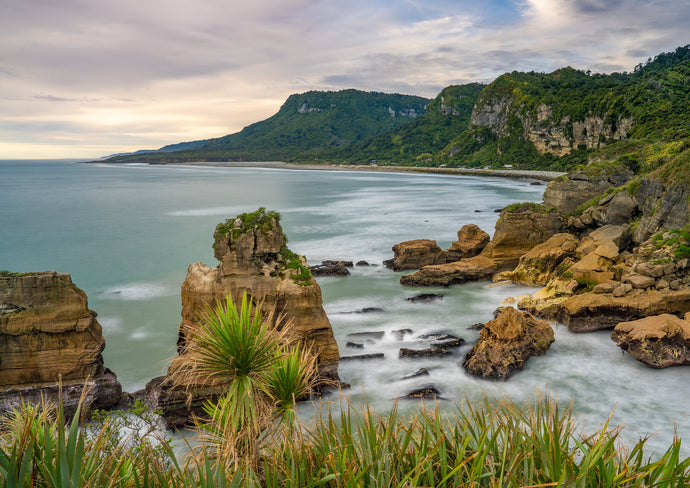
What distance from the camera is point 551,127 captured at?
357 feet

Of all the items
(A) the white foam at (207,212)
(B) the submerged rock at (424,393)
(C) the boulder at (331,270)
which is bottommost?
(B) the submerged rock at (424,393)

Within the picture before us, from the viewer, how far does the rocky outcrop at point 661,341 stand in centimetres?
1434

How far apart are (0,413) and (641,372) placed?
65.4ft

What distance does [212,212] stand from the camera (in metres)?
67.6

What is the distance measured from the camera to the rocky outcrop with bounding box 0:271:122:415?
455 inches

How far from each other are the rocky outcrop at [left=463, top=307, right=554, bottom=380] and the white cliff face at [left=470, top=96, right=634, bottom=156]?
260 ft

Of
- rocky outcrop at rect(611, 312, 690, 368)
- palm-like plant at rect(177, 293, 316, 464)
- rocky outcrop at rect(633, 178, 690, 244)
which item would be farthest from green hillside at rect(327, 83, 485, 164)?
palm-like plant at rect(177, 293, 316, 464)

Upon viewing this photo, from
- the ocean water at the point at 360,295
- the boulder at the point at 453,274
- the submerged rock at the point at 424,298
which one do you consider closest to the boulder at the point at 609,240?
the ocean water at the point at 360,295

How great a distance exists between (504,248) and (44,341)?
24.0m

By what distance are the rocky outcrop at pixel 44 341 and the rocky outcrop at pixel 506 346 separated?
12318 millimetres

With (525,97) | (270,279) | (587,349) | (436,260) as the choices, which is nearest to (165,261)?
(436,260)

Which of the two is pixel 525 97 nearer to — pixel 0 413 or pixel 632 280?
pixel 632 280

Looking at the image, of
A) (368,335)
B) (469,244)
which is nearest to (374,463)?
(368,335)

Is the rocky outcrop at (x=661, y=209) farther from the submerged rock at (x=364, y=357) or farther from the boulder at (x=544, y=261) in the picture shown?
the submerged rock at (x=364, y=357)
